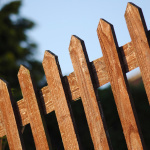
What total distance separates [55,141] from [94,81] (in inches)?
93.2

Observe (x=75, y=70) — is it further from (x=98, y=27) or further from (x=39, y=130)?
(x=39, y=130)

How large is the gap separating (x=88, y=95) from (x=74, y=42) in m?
0.41

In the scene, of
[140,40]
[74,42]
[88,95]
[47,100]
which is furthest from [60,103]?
[140,40]

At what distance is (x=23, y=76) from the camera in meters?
2.89

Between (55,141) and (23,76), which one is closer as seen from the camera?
(23,76)

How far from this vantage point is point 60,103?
265 centimetres

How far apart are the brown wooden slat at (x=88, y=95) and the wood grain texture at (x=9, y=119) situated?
783 millimetres

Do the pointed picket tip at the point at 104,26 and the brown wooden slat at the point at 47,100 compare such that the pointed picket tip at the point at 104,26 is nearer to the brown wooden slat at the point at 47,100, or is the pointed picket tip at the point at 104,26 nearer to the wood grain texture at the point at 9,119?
the brown wooden slat at the point at 47,100

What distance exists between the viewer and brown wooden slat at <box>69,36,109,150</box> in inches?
96.5

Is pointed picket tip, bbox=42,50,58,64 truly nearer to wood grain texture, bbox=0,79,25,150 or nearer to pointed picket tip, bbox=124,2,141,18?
wood grain texture, bbox=0,79,25,150

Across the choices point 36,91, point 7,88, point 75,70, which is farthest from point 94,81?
point 7,88

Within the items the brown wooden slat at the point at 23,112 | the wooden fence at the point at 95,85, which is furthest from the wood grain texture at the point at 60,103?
the brown wooden slat at the point at 23,112

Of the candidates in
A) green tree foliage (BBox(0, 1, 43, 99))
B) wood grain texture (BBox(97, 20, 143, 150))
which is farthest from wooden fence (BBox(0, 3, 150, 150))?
green tree foliage (BBox(0, 1, 43, 99))

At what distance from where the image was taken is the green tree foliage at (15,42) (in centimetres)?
1557
